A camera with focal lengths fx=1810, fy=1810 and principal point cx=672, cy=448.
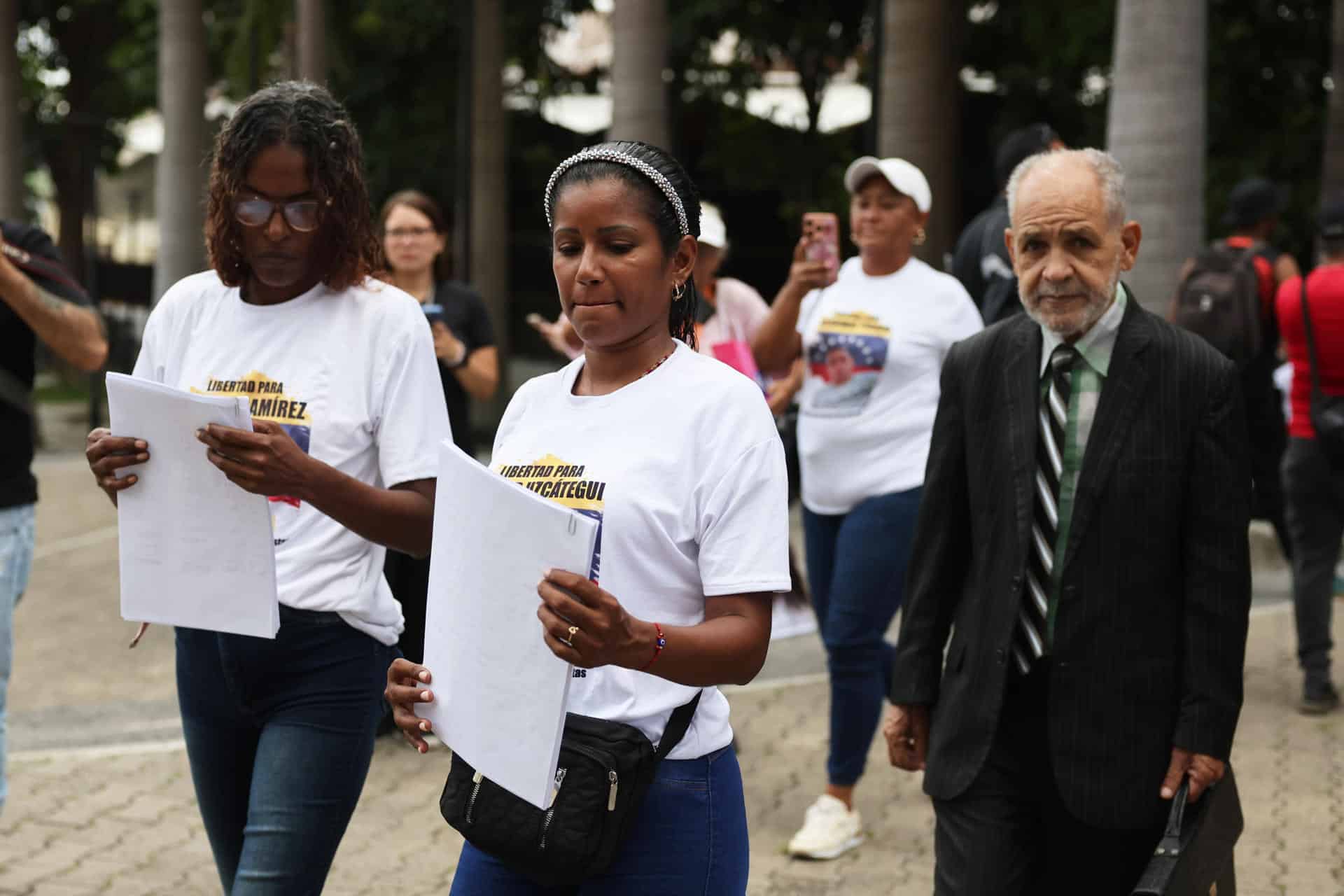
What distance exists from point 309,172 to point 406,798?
356 centimetres

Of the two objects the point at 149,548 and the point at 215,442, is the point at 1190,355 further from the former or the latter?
the point at 149,548

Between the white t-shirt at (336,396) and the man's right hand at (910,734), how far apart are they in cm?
106

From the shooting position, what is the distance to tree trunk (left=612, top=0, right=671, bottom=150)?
12188 mm

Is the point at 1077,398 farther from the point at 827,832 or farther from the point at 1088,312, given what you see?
the point at 827,832

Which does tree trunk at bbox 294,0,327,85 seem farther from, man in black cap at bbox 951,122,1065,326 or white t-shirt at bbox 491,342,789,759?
white t-shirt at bbox 491,342,789,759

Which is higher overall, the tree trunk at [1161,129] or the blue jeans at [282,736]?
the tree trunk at [1161,129]

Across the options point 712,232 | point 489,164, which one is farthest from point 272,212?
point 489,164

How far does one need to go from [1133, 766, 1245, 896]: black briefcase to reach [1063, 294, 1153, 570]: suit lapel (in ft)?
1.68

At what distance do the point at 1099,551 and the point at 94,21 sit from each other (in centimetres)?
2813

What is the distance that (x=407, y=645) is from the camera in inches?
286

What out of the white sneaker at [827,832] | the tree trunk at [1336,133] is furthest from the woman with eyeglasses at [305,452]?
the tree trunk at [1336,133]

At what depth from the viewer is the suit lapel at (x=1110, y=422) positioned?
3.43 m

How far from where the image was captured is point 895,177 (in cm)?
615

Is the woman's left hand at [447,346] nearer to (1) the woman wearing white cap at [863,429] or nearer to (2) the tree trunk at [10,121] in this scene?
(1) the woman wearing white cap at [863,429]
